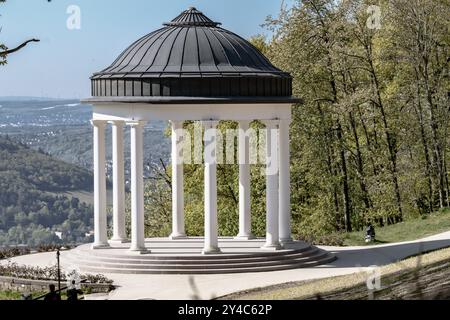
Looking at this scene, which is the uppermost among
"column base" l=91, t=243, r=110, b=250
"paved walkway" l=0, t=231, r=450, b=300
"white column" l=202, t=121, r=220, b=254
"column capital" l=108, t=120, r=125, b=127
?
"column capital" l=108, t=120, r=125, b=127

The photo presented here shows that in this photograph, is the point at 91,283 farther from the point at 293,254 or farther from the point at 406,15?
the point at 406,15

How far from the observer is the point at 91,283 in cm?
3762

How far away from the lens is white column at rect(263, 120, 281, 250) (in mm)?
41844

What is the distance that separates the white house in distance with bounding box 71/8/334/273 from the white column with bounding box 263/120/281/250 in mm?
35

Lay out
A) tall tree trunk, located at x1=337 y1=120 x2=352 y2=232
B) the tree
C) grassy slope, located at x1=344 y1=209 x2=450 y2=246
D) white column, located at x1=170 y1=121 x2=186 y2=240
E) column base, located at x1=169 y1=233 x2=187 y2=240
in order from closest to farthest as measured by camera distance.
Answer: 1. the tree
2. column base, located at x1=169 y1=233 x2=187 y2=240
3. white column, located at x1=170 y1=121 x2=186 y2=240
4. grassy slope, located at x1=344 y1=209 x2=450 y2=246
5. tall tree trunk, located at x1=337 y1=120 x2=352 y2=232

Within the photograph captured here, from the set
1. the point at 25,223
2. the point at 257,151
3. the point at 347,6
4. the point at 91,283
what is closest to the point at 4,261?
the point at 91,283

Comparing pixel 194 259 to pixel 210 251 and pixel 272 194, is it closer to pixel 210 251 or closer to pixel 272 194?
pixel 210 251

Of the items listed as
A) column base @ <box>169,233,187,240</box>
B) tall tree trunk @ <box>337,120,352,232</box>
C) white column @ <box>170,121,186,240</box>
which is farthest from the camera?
tall tree trunk @ <box>337,120,352,232</box>

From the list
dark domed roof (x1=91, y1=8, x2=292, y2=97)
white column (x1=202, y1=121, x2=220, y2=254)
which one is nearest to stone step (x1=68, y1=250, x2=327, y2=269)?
white column (x1=202, y1=121, x2=220, y2=254)

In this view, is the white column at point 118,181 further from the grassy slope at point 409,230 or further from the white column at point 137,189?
the grassy slope at point 409,230

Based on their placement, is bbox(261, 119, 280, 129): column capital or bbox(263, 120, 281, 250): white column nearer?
bbox(261, 119, 280, 129): column capital

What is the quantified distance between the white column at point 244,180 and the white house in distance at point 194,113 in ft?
5.01

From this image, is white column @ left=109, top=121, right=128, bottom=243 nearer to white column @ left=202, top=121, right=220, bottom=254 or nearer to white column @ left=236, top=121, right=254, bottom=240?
white column @ left=202, top=121, right=220, bottom=254
